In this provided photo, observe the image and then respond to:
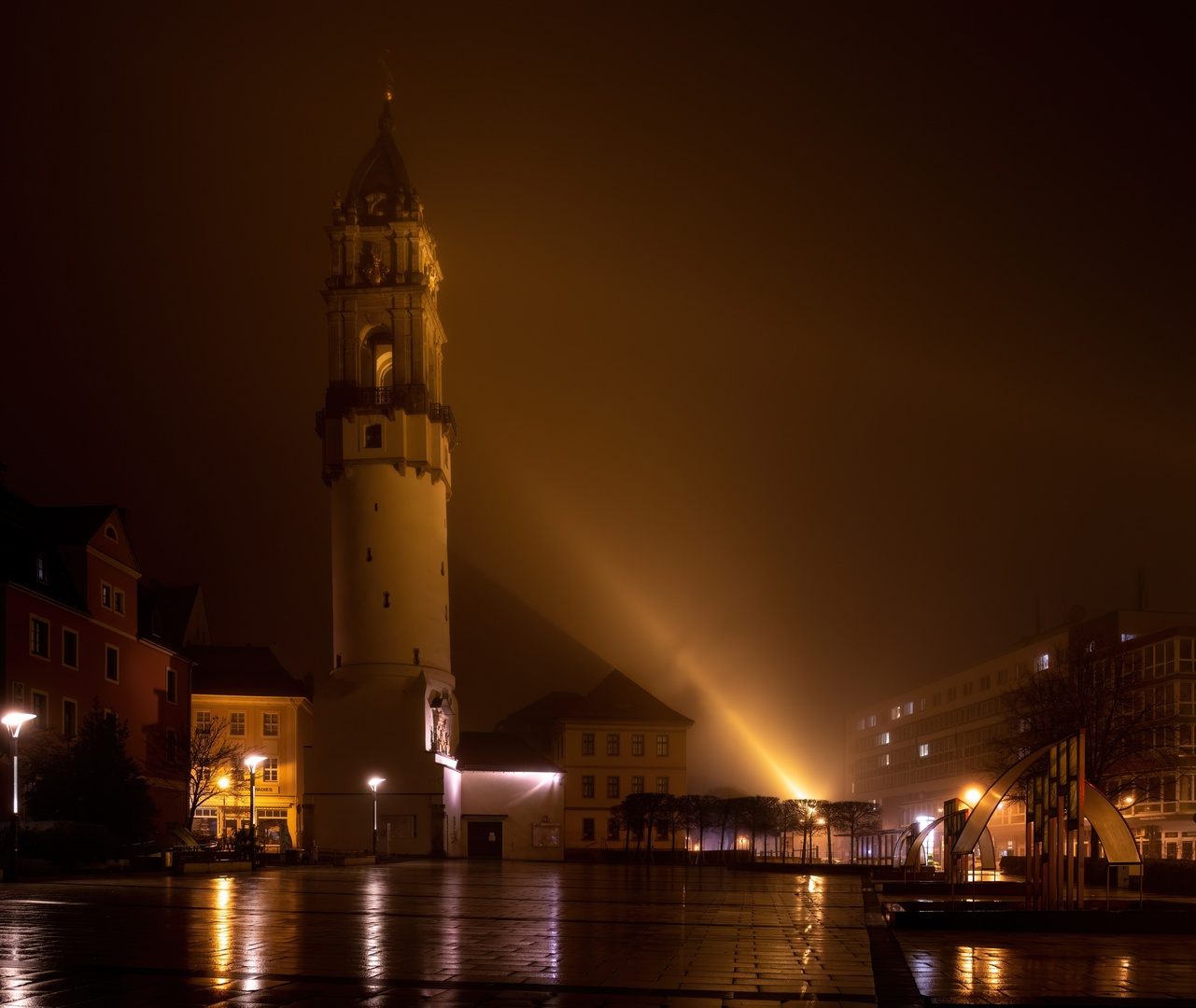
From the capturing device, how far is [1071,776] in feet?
69.7

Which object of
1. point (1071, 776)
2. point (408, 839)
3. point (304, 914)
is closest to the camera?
point (304, 914)

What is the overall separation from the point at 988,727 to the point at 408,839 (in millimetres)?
65283

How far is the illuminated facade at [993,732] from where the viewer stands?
244 feet

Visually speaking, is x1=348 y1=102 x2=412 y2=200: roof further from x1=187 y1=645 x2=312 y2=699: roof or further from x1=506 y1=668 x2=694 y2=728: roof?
x1=506 y1=668 x2=694 y2=728: roof

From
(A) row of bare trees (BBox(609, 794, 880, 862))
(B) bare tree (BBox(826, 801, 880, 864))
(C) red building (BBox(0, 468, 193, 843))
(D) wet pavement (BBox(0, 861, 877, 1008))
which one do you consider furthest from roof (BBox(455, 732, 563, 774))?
(D) wet pavement (BBox(0, 861, 877, 1008))

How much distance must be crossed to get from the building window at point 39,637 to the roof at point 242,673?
100 feet

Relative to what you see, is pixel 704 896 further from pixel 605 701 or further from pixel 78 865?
pixel 605 701

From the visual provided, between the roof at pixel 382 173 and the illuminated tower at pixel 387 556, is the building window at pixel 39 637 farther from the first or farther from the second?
the roof at pixel 382 173

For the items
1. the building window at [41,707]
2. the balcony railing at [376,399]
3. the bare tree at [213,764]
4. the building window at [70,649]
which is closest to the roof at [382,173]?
the balcony railing at [376,399]

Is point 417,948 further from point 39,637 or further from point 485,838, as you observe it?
point 485,838

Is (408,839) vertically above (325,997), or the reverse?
(325,997)

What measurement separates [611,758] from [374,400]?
3246cm

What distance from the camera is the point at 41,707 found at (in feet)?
152

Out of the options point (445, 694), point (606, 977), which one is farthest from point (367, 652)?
point (606, 977)
